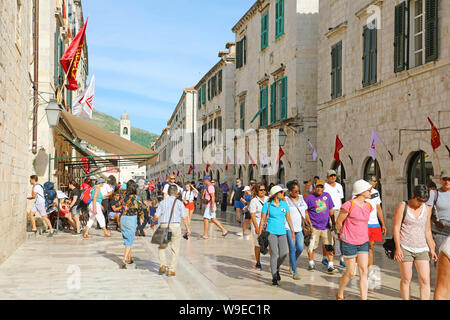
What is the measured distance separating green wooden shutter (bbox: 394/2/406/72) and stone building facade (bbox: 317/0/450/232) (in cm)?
3

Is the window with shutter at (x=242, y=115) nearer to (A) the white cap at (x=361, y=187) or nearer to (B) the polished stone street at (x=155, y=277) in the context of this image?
(B) the polished stone street at (x=155, y=277)

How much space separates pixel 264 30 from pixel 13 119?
20.4m

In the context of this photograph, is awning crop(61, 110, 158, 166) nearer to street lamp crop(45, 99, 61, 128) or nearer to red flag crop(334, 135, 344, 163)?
street lamp crop(45, 99, 61, 128)

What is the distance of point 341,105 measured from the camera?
779 inches

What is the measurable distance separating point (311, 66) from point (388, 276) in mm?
16326

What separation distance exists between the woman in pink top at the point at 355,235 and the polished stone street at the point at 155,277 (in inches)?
25.1

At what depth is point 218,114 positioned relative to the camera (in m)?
41.8

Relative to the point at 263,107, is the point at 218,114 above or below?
above

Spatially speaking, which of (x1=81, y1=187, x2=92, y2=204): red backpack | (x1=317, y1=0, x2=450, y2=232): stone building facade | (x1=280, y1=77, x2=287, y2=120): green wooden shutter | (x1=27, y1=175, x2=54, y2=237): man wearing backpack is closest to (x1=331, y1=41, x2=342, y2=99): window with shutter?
(x1=317, y1=0, x2=450, y2=232): stone building facade

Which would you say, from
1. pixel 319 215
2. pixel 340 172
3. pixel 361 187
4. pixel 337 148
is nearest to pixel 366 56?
pixel 337 148

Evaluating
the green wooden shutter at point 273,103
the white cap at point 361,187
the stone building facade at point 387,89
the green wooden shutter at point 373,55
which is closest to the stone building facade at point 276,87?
the green wooden shutter at point 273,103

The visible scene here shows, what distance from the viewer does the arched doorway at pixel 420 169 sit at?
14.6 meters

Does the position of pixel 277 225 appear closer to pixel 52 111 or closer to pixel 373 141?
pixel 52 111
